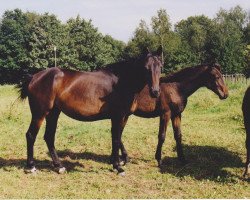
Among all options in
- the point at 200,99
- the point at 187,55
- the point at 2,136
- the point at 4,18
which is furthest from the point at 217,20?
the point at 2,136

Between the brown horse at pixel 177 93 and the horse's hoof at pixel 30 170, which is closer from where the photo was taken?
the horse's hoof at pixel 30 170

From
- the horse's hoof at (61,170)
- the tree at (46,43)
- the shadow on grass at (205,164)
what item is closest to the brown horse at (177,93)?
the shadow on grass at (205,164)

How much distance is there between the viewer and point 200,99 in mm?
18562

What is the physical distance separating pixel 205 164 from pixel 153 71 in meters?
2.90

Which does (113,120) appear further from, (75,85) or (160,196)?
(160,196)

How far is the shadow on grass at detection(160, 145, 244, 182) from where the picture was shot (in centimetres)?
755

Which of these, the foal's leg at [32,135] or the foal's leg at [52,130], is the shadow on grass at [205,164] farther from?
the foal's leg at [32,135]

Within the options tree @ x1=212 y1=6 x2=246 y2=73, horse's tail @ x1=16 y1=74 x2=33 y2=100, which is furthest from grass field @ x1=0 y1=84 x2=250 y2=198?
tree @ x1=212 y1=6 x2=246 y2=73

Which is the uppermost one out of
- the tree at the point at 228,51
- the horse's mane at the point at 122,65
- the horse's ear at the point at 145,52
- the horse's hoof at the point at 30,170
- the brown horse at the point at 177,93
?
the tree at the point at 228,51

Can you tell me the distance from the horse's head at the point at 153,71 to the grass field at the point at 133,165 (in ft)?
6.22

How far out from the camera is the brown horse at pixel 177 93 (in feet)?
27.3

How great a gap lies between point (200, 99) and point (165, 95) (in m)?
10.6

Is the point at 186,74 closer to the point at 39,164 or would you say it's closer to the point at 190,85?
the point at 190,85

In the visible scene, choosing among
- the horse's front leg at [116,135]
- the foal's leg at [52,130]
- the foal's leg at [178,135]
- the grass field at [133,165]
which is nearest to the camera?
the grass field at [133,165]
